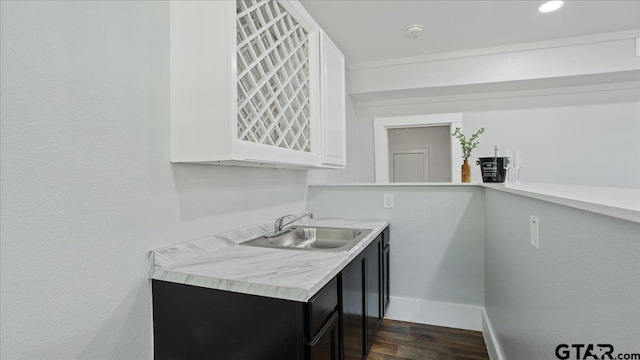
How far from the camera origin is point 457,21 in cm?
259

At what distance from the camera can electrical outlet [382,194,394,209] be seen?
2600mm

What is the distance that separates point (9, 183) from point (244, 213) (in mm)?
1096

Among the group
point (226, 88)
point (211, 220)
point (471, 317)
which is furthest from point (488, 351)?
point (226, 88)

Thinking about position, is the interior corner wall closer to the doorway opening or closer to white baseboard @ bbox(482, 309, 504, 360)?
the doorway opening

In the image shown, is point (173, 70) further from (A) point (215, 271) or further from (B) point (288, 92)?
(A) point (215, 271)

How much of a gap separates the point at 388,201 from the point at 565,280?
1661 millimetres

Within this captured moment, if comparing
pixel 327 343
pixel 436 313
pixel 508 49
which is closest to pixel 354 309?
pixel 327 343

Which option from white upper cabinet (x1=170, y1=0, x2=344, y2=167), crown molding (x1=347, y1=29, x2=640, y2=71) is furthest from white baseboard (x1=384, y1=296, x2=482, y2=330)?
crown molding (x1=347, y1=29, x2=640, y2=71)

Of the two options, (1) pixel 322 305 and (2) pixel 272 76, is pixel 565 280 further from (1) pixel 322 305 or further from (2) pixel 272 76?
(2) pixel 272 76

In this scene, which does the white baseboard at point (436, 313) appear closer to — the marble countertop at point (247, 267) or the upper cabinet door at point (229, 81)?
the marble countertop at point (247, 267)

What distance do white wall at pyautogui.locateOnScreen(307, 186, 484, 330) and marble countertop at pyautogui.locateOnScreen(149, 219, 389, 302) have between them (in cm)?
100

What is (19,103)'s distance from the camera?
0.86 metres

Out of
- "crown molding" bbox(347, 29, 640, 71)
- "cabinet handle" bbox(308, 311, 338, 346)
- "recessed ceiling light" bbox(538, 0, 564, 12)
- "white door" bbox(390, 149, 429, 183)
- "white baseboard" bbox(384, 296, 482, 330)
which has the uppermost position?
"recessed ceiling light" bbox(538, 0, 564, 12)

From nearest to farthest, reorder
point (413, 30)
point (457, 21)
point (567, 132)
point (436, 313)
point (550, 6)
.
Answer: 1. point (550, 6)
2. point (436, 313)
3. point (457, 21)
4. point (413, 30)
5. point (567, 132)
